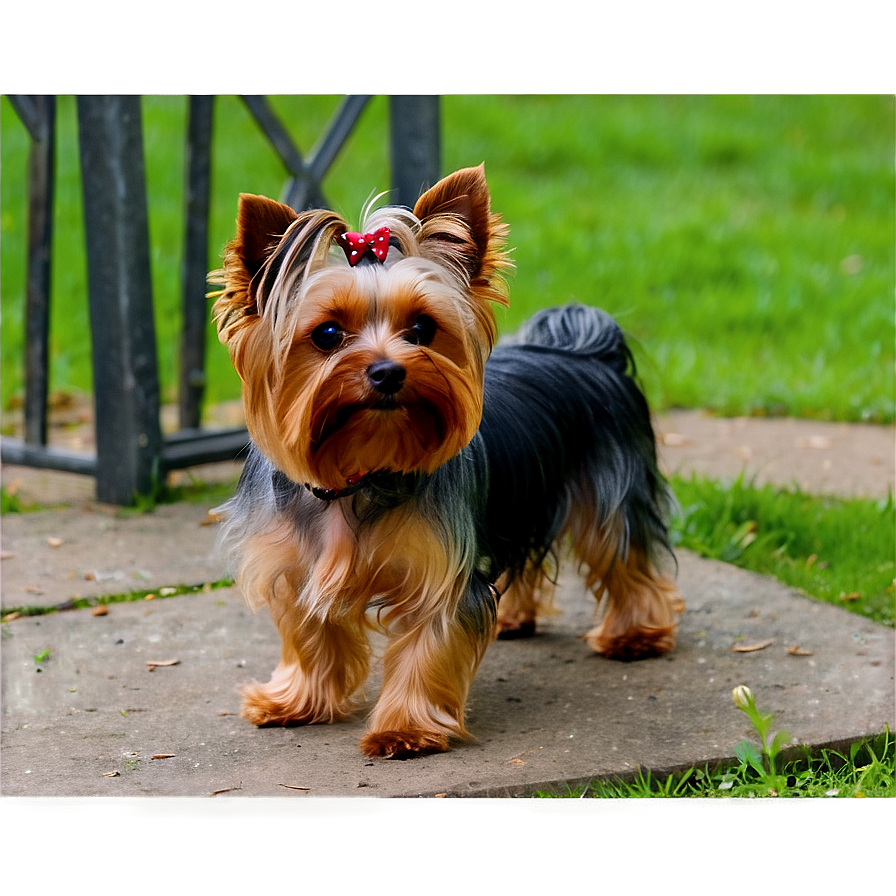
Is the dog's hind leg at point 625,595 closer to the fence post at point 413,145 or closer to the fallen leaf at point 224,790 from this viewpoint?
the fallen leaf at point 224,790

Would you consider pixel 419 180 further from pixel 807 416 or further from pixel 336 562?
pixel 336 562

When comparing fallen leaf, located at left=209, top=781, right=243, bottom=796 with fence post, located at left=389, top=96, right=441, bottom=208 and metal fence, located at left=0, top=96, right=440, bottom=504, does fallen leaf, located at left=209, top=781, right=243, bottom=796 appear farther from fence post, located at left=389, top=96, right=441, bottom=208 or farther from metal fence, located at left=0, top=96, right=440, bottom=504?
fence post, located at left=389, top=96, right=441, bottom=208

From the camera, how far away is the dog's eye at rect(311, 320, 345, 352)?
10.3ft

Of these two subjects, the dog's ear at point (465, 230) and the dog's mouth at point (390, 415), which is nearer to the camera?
the dog's mouth at point (390, 415)

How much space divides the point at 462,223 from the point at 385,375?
51 cm

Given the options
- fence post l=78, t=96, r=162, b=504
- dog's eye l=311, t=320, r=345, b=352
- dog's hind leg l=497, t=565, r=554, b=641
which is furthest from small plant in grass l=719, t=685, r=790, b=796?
fence post l=78, t=96, r=162, b=504

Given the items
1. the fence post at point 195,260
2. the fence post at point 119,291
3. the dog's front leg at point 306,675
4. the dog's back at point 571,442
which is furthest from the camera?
the fence post at point 195,260

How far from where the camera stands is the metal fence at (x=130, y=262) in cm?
532

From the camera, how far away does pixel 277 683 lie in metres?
3.75

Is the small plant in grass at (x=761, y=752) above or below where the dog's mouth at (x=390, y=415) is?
below

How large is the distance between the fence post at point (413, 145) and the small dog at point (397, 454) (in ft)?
6.99

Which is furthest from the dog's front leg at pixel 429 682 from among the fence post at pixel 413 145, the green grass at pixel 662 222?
the fence post at pixel 413 145

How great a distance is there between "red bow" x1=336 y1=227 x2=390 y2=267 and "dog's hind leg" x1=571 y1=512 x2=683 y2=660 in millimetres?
1437

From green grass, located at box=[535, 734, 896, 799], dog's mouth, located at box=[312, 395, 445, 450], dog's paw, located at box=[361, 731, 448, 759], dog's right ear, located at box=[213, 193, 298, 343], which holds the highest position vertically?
dog's right ear, located at box=[213, 193, 298, 343]
